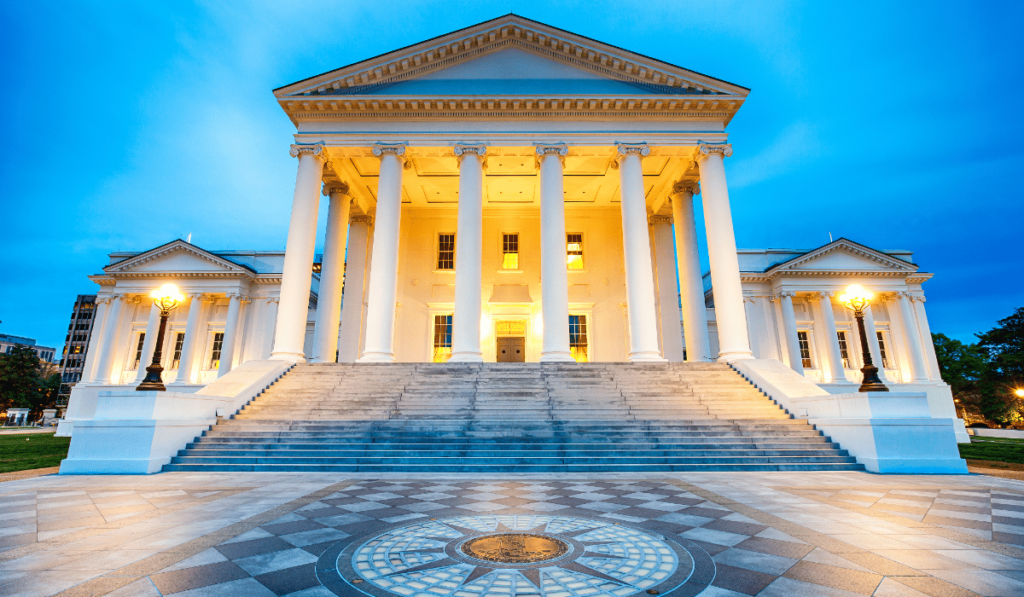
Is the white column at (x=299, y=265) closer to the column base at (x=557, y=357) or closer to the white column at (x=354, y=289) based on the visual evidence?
the white column at (x=354, y=289)

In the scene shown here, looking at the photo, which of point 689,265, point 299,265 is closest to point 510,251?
point 689,265

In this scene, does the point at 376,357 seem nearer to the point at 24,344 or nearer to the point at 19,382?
the point at 19,382

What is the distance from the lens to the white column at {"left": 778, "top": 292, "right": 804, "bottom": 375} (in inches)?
1229

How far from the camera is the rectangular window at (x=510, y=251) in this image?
2627 centimetres

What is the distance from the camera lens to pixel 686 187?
75.0ft

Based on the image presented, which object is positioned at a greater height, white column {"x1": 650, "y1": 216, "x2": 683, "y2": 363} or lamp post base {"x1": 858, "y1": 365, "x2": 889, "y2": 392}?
white column {"x1": 650, "y1": 216, "x2": 683, "y2": 363}

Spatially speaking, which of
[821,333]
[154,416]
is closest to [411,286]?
[154,416]

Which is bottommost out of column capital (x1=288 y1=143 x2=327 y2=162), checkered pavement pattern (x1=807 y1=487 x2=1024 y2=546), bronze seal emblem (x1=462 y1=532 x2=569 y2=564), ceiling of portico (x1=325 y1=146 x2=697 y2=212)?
checkered pavement pattern (x1=807 y1=487 x2=1024 y2=546)

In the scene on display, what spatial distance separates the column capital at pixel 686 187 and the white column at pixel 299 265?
54.7ft

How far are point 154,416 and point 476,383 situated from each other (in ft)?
26.4

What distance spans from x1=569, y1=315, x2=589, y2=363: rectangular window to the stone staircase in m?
10.2

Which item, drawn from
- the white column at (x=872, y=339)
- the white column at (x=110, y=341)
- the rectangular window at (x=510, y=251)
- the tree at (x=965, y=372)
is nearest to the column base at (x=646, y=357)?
the rectangular window at (x=510, y=251)

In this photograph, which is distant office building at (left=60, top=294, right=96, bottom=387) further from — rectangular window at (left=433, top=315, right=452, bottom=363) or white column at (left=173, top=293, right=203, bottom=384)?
rectangular window at (left=433, top=315, right=452, bottom=363)

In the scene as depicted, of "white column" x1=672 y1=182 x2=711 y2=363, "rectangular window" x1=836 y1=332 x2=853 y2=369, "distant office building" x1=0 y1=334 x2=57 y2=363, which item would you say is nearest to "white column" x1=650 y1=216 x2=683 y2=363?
"white column" x1=672 y1=182 x2=711 y2=363
